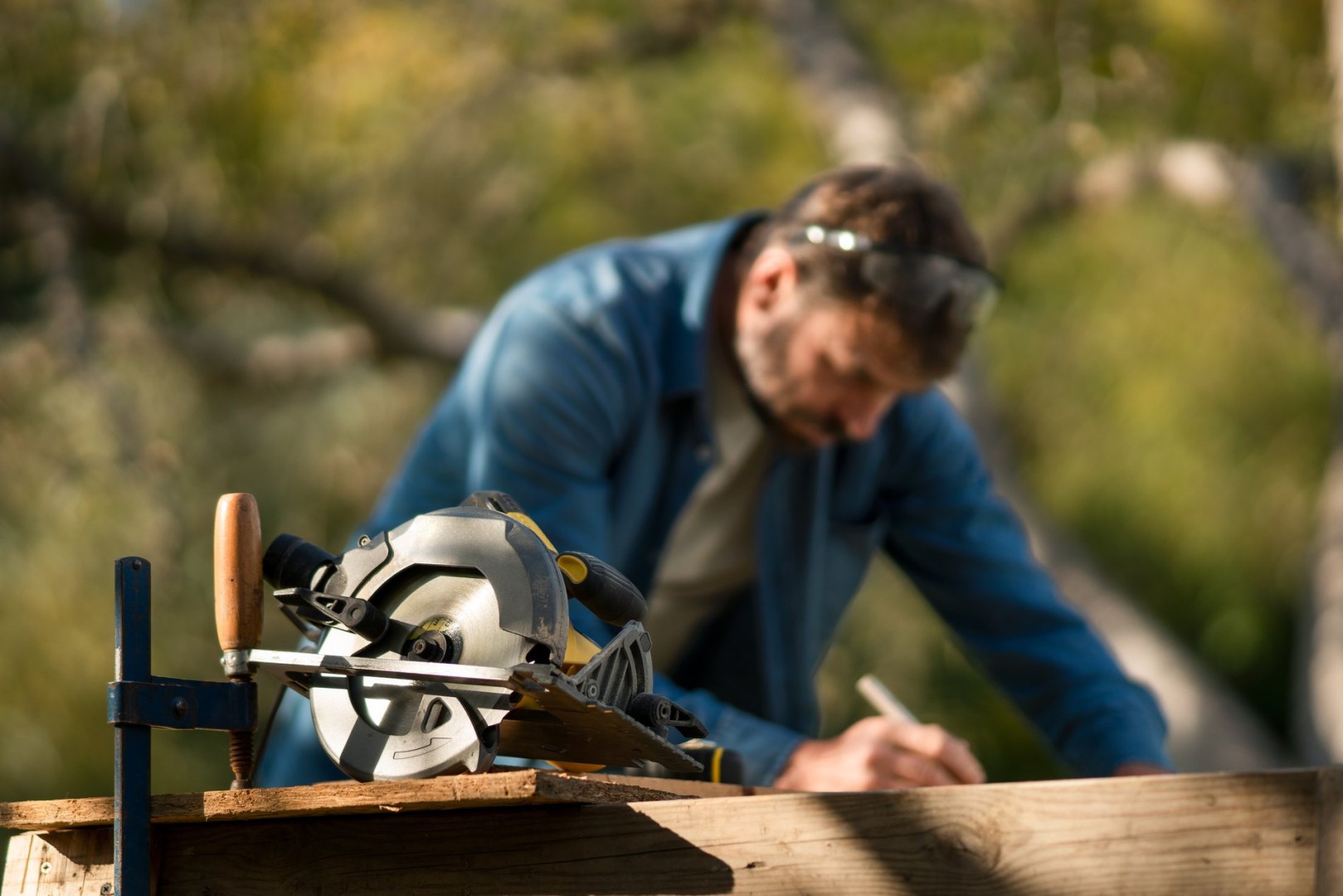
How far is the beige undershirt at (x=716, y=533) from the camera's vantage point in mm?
2498

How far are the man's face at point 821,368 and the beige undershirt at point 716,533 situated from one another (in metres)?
0.07

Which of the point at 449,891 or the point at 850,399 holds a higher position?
the point at 850,399

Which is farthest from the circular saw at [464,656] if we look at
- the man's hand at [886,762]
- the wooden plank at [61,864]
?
the man's hand at [886,762]

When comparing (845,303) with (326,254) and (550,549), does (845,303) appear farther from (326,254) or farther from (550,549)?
(326,254)

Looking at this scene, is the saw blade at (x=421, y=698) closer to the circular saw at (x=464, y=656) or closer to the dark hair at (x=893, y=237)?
the circular saw at (x=464, y=656)

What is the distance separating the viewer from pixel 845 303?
2.26m

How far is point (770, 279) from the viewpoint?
2365 mm

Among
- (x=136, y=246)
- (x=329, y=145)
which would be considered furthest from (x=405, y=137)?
(x=136, y=246)

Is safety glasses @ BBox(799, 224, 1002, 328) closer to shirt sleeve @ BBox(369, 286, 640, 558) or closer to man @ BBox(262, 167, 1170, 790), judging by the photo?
man @ BBox(262, 167, 1170, 790)

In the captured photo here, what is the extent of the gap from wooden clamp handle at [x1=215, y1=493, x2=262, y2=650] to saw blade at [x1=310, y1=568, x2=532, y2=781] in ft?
0.22

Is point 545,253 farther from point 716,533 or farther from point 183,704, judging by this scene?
point 183,704

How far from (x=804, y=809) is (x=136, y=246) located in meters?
5.34

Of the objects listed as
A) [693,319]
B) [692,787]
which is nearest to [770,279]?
[693,319]

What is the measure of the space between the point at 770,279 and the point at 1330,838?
55.1 inches
